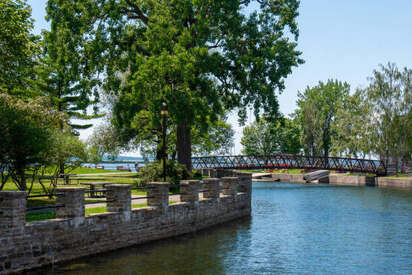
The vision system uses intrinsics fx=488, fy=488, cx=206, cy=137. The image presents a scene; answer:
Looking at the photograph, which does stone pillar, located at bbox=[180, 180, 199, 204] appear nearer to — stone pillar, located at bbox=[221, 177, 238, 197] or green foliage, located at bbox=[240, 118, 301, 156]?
stone pillar, located at bbox=[221, 177, 238, 197]

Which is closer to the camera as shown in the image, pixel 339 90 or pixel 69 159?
pixel 69 159

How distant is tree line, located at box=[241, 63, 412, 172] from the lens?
6056 centimetres

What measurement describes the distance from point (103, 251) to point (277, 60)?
65.0ft

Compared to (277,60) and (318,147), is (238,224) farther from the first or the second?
(318,147)

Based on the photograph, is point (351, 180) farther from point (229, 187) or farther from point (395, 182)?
point (229, 187)

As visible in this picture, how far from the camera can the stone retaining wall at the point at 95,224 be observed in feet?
43.9

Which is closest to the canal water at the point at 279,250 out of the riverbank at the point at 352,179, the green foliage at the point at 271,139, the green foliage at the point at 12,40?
the green foliage at the point at 12,40

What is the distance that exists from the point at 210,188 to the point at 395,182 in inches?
1502

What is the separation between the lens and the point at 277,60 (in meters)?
32.2

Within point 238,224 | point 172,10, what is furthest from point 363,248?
point 172,10

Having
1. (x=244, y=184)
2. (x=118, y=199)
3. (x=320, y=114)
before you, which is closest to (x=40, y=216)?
(x=118, y=199)

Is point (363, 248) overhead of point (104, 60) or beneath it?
beneath

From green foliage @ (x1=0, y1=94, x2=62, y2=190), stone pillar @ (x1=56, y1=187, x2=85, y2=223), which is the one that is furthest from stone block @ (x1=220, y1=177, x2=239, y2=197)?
stone pillar @ (x1=56, y1=187, x2=85, y2=223)

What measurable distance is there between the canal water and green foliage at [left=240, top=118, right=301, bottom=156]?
212 ft
